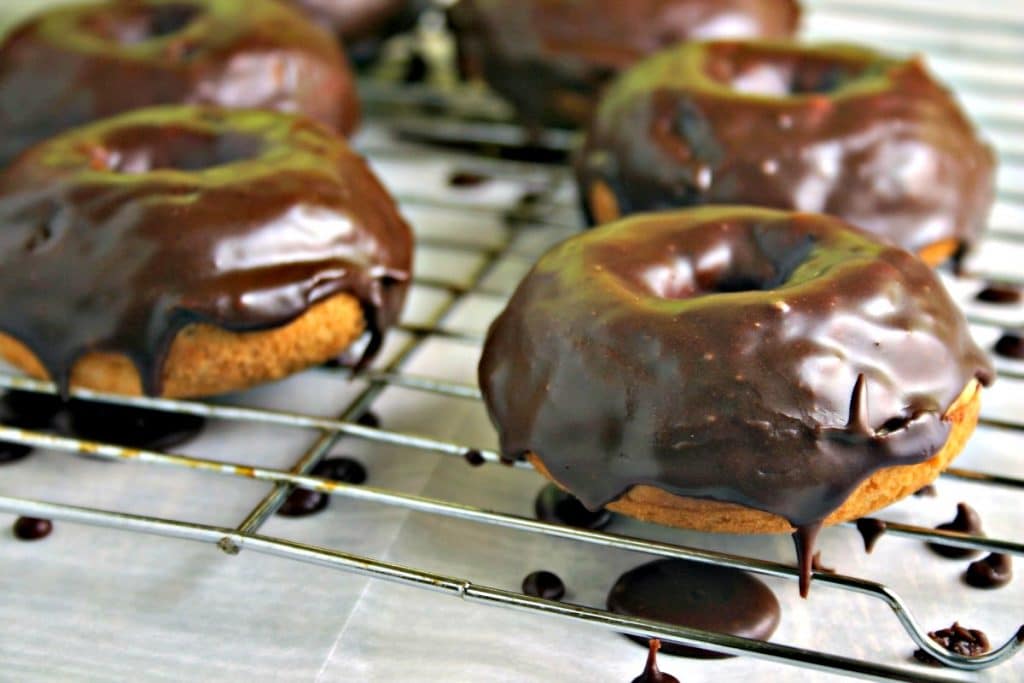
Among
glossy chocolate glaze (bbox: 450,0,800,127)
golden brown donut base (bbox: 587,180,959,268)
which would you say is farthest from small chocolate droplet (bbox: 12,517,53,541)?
glossy chocolate glaze (bbox: 450,0,800,127)

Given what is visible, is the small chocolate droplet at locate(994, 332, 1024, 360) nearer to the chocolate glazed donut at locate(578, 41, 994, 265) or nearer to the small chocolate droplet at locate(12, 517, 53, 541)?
the chocolate glazed donut at locate(578, 41, 994, 265)

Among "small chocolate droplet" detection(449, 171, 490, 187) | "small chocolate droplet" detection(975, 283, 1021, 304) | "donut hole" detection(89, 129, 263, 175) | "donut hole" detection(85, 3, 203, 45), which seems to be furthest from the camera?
"small chocolate droplet" detection(449, 171, 490, 187)

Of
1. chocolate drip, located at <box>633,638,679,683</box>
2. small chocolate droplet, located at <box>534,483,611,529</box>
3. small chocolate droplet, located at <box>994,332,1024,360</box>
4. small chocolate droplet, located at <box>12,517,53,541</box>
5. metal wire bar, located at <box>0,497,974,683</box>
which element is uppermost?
metal wire bar, located at <box>0,497,974,683</box>

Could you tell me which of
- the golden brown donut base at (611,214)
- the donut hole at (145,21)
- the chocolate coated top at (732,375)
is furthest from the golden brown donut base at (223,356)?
the donut hole at (145,21)

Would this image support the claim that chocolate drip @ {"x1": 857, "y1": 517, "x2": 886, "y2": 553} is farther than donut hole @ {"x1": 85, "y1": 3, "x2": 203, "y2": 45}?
No

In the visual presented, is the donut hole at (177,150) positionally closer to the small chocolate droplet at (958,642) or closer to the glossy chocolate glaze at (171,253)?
the glossy chocolate glaze at (171,253)

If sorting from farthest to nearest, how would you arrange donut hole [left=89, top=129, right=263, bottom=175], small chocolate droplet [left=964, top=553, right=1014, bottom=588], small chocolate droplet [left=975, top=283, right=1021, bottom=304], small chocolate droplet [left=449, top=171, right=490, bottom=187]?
small chocolate droplet [left=449, top=171, right=490, bottom=187]
small chocolate droplet [left=975, top=283, right=1021, bottom=304]
donut hole [left=89, top=129, right=263, bottom=175]
small chocolate droplet [left=964, top=553, right=1014, bottom=588]

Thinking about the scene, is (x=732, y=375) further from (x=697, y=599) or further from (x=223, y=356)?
(x=223, y=356)
